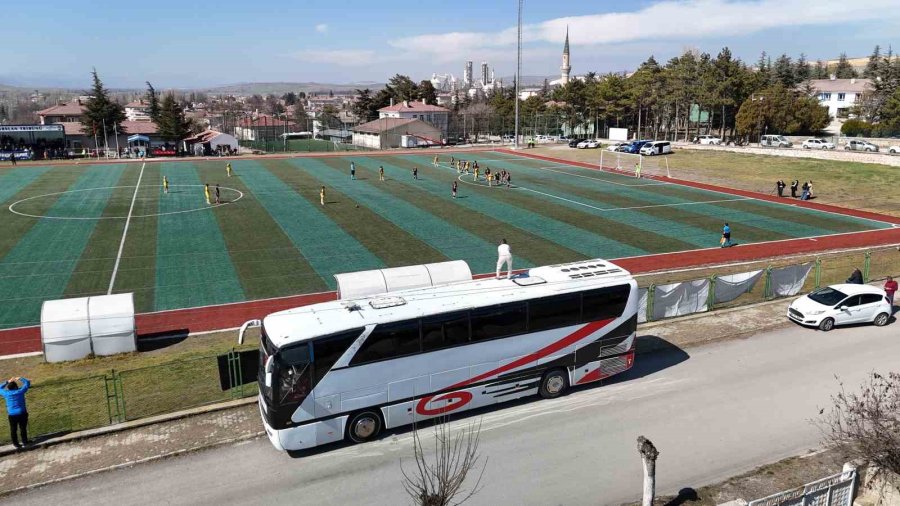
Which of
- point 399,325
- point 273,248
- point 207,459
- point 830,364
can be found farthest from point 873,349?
point 273,248

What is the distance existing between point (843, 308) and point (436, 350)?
49.4ft

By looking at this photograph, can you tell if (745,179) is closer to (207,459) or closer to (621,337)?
(621,337)

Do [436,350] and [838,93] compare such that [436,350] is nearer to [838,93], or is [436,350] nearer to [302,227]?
[302,227]

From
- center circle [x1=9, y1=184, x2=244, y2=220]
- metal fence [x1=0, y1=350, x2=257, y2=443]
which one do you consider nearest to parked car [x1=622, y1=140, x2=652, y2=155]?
center circle [x1=9, y1=184, x2=244, y2=220]

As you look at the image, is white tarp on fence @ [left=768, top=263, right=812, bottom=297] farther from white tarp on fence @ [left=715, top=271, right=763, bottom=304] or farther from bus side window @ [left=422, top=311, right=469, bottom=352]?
bus side window @ [left=422, top=311, right=469, bottom=352]

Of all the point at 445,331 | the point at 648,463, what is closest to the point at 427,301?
the point at 445,331

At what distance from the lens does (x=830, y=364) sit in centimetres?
1848

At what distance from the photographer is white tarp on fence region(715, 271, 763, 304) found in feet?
77.7

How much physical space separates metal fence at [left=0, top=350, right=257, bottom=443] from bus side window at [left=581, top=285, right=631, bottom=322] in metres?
8.66

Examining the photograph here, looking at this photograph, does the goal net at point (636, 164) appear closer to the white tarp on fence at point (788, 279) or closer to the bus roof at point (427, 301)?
the white tarp on fence at point (788, 279)

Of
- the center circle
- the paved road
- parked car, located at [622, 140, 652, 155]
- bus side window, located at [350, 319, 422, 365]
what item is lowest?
the paved road

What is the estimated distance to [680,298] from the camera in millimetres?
22484

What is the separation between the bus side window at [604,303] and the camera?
16.0 m

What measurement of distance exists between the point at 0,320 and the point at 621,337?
21510mm
